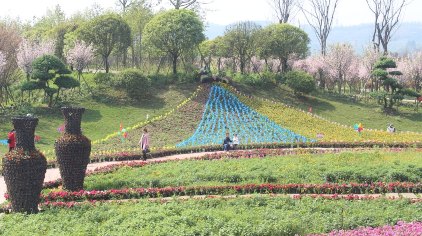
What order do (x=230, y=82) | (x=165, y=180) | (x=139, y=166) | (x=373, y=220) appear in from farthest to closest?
(x=230, y=82) → (x=139, y=166) → (x=165, y=180) → (x=373, y=220)

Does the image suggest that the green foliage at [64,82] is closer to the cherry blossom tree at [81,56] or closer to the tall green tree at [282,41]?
the cherry blossom tree at [81,56]

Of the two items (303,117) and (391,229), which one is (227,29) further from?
(391,229)

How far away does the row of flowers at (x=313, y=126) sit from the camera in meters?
28.4

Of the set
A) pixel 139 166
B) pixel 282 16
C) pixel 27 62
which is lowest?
pixel 139 166

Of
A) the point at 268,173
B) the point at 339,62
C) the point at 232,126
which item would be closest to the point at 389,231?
the point at 268,173

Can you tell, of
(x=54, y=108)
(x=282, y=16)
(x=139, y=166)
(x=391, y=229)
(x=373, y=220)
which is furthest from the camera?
(x=282, y=16)

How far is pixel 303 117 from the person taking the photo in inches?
1304

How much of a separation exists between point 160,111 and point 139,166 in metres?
14.8

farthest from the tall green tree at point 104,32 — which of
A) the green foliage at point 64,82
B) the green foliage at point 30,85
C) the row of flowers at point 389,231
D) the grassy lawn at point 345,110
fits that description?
the row of flowers at point 389,231

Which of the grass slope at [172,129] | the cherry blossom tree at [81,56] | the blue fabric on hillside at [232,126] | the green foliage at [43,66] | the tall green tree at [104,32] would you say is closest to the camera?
the grass slope at [172,129]

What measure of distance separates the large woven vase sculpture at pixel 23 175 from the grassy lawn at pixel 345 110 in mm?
26523

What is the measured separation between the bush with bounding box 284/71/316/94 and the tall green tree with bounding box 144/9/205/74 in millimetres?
7872

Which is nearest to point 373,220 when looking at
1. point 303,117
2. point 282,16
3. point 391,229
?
point 391,229

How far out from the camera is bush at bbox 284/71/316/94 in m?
39.4
